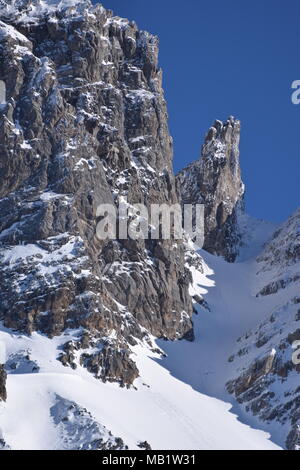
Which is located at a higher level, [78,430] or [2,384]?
[2,384]

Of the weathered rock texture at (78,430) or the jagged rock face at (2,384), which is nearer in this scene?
the weathered rock texture at (78,430)

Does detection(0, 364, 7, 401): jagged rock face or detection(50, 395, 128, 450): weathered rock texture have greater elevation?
detection(0, 364, 7, 401): jagged rock face

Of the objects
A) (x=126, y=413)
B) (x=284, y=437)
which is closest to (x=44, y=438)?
(x=126, y=413)

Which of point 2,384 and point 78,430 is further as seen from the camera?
point 2,384

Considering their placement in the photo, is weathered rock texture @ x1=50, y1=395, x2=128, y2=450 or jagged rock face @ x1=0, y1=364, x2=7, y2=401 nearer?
weathered rock texture @ x1=50, y1=395, x2=128, y2=450

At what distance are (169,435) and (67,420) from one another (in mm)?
14479

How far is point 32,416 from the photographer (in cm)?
18188

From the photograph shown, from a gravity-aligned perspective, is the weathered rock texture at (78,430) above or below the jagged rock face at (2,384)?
below
